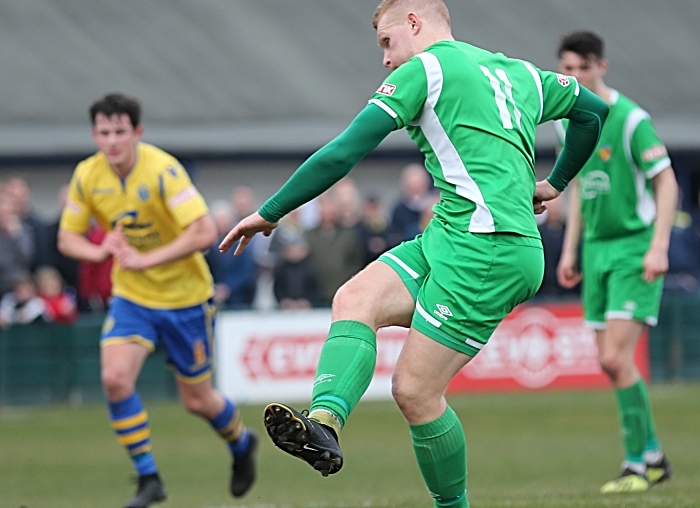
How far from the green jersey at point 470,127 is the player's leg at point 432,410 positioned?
57 cm

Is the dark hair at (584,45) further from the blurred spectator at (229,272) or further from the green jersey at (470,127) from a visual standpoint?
the blurred spectator at (229,272)

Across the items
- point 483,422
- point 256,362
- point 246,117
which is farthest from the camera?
point 246,117

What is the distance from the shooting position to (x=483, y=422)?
46.5 feet

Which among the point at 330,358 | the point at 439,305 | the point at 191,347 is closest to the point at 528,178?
the point at 439,305

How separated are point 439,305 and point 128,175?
396 centimetres

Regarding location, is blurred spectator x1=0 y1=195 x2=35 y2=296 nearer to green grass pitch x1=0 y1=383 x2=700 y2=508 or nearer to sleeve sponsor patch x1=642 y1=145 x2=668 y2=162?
green grass pitch x1=0 y1=383 x2=700 y2=508

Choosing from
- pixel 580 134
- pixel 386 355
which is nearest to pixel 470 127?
pixel 580 134

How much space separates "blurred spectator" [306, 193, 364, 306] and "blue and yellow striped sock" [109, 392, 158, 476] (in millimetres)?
7649

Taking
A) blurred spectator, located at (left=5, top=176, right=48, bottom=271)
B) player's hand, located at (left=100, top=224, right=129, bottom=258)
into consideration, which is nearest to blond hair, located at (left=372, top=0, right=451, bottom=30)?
player's hand, located at (left=100, top=224, right=129, bottom=258)

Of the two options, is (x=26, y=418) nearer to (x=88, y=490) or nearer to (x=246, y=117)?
(x=88, y=490)

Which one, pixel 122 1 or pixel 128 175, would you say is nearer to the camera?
pixel 128 175

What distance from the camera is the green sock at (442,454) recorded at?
561 centimetres

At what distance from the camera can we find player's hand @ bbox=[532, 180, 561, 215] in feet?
→ 20.1

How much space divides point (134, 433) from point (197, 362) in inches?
27.8
